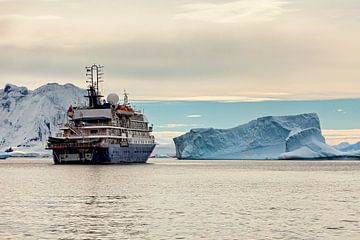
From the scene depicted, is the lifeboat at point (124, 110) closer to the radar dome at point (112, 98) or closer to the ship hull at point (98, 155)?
the radar dome at point (112, 98)

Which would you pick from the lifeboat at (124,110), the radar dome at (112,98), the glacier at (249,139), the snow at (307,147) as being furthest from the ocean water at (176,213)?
the glacier at (249,139)

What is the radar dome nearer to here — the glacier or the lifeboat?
the lifeboat

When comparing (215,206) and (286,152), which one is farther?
(286,152)

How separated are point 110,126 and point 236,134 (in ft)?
223

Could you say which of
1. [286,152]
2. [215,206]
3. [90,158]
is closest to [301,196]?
[215,206]

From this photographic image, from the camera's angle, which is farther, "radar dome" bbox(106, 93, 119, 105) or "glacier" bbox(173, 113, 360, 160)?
"glacier" bbox(173, 113, 360, 160)

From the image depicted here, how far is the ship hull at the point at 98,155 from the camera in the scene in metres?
106

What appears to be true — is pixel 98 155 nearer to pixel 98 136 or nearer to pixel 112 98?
pixel 98 136

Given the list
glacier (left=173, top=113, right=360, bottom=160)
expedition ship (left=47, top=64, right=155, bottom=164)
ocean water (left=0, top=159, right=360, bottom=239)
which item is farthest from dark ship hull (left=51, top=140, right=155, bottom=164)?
glacier (left=173, top=113, right=360, bottom=160)

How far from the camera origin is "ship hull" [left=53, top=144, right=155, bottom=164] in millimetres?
106188

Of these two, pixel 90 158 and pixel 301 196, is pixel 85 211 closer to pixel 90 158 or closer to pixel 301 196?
pixel 301 196

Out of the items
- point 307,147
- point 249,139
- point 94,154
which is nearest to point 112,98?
point 94,154

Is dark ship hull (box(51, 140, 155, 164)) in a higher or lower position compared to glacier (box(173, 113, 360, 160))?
lower

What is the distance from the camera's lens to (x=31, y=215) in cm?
3753
